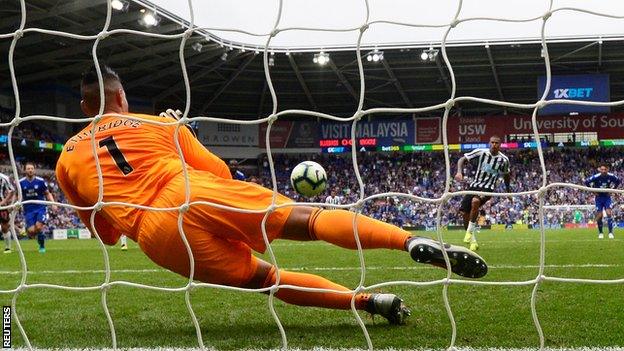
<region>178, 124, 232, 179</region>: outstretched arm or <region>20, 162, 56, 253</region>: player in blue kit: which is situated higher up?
<region>178, 124, 232, 179</region>: outstretched arm

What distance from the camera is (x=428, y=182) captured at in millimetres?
30719

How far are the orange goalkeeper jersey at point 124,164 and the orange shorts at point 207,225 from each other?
0.34 ft

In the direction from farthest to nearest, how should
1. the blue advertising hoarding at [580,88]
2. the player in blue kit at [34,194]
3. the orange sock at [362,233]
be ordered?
the blue advertising hoarding at [580,88], the player in blue kit at [34,194], the orange sock at [362,233]

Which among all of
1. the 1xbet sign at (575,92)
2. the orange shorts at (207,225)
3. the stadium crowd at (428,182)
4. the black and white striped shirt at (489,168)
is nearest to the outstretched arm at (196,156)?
the orange shorts at (207,225)

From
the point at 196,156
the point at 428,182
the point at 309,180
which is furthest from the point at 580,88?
the point at 196,156

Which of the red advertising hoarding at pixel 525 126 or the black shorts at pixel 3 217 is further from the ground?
the red advertising hoarding at pixel 525 126

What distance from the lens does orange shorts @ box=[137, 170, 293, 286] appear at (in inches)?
118

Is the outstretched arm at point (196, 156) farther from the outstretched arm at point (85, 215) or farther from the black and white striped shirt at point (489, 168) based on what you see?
the black and white striped shirt at point (489, 168)

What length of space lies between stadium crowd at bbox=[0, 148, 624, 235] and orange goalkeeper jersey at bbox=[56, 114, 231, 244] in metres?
19.9

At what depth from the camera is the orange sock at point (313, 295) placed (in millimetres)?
3389

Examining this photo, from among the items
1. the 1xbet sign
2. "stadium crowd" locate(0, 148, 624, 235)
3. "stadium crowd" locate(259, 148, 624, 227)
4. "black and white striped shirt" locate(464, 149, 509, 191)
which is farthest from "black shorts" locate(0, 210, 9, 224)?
the 1xbet sign

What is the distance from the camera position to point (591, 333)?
2.96 metres

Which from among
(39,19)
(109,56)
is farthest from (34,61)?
(39,19)

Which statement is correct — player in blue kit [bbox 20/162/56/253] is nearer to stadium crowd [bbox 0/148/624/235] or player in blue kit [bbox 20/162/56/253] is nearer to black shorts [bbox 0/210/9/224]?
black shorts [bbox 0/210/9/224]
